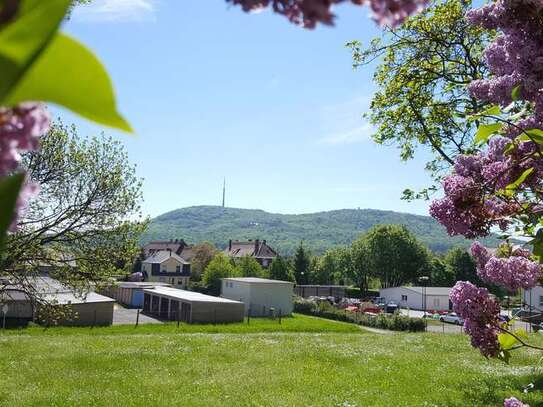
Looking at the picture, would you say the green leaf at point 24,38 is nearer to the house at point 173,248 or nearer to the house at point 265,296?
the house at point 265,296

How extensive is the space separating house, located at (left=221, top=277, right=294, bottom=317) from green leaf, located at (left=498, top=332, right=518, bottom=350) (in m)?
47.1

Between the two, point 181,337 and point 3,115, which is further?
point 181,337

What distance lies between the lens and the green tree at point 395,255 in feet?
286

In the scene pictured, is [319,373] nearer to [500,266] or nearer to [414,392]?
[414,392]

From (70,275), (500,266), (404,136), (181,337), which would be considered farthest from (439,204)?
(181,337)

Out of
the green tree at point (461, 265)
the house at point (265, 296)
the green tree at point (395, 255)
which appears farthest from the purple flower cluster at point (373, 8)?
the green tree at point (395, 255)

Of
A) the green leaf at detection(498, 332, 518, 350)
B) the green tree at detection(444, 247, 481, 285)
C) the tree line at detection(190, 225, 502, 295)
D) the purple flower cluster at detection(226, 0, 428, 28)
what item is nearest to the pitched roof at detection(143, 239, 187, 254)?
the tree line at detection(190, 225, 502, 295)

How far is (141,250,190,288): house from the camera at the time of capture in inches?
3236

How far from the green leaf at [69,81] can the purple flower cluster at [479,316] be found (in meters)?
3.52

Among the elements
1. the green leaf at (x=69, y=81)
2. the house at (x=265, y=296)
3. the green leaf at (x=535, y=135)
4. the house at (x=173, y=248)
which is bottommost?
the house at (x=265, y=296)

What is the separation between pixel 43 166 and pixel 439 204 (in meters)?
14.3

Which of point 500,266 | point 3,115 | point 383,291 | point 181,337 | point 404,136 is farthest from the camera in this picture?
point 383,291

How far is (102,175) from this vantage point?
16953mm

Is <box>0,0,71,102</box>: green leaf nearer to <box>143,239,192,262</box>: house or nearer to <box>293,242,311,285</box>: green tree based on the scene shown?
<box>293,242,311,285</box>: green tree
